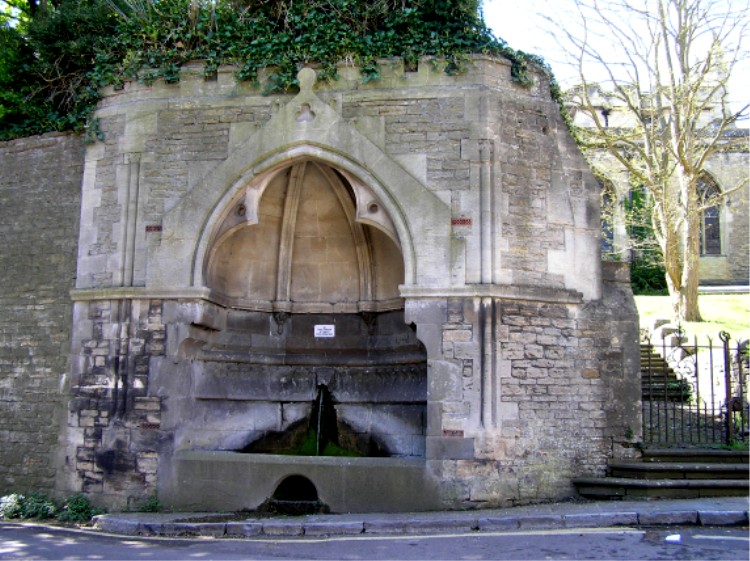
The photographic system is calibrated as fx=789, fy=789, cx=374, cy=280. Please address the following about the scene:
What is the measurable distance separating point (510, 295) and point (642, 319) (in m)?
10.3

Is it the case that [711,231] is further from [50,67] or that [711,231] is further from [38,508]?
[38,508]

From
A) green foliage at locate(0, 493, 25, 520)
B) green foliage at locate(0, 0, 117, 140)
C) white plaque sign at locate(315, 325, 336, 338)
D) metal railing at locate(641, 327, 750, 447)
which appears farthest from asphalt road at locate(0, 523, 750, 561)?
green foliage at locate(0, 0, 117, 140)

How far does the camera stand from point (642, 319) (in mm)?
18578

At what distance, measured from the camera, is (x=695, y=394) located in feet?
42.4

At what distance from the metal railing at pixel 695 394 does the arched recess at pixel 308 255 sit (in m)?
3.92

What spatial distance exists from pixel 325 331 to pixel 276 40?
4.08m

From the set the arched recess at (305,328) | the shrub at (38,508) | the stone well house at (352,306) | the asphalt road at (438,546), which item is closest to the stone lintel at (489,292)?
the stone well house at (352,306)

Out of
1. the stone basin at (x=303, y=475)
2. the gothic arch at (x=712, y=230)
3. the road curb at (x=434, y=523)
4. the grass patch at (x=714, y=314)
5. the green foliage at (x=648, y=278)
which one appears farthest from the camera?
the gothic arch at (x=712, y=230)

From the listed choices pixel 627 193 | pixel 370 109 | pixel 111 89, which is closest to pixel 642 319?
pixel 627 193

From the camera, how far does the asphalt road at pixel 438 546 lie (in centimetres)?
677

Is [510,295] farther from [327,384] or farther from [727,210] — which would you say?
[727,210]

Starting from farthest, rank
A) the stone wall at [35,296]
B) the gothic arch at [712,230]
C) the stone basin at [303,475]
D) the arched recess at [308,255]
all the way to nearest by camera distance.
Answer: the gothic arch at [712,230]
the arched recess at [308,255]
the stone wall at [35,296]
the stone basin at [303,475]

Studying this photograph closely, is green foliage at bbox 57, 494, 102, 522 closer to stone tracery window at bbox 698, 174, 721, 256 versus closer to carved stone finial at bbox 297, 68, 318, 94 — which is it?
carved stone finial at bbox 297, 68, 318, 94

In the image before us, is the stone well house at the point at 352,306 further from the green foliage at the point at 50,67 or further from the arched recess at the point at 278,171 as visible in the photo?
the green foliage at the point at 50,67
